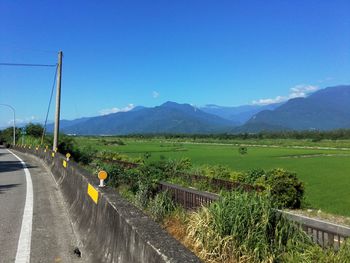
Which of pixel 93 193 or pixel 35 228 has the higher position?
pixel 93 193

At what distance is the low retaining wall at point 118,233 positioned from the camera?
344 centimetres

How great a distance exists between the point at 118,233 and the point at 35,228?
3662 mm

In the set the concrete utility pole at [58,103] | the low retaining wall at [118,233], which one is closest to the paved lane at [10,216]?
the low retaining wall at [118,233]

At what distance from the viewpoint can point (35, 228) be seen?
772 cm

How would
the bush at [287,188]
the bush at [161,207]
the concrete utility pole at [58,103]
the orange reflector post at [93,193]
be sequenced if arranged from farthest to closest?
the concrete utility pole at [58,103]
the bush at [287,188]
the bush at [161,207]
the orange reflector post at [93,193]

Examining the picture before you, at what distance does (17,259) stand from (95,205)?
1312 millimetres

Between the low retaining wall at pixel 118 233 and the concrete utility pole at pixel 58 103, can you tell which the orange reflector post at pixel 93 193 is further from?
the concrete utility pole at pixel 58 103

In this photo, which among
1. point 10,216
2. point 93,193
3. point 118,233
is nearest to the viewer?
point 118,233

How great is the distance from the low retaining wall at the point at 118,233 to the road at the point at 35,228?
303 mm

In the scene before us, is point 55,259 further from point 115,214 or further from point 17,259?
point 115,214

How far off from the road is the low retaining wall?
0.30 metres

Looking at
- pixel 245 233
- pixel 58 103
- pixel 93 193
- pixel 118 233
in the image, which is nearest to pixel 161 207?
pixel 245 233

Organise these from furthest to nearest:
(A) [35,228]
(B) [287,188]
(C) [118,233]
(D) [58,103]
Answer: (D) [58,103] < (B) [287,188] < (A) [35,228] < (C) [118,233]

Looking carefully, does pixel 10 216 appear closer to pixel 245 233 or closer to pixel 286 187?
pixel 245 233
